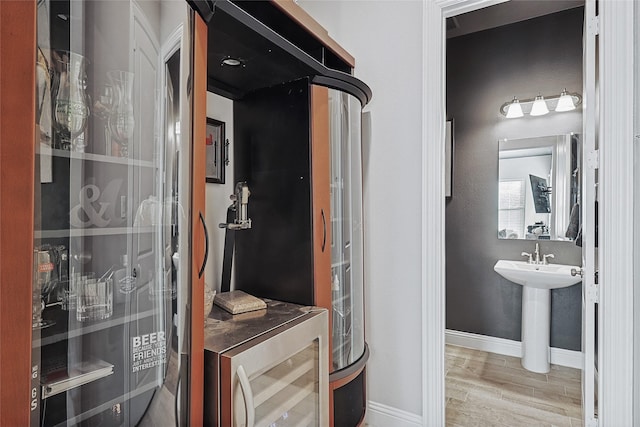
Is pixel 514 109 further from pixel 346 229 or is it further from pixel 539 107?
pixel 346 229

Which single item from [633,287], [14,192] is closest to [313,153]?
[14,192]

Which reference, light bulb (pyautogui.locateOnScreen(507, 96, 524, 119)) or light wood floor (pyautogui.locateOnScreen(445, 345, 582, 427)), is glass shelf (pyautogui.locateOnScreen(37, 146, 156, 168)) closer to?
light wood floor (pyautogui.locateOnScreen(445, 345, 582, 427))

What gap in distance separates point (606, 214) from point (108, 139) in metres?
2.04

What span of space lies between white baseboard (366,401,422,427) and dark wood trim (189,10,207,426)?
1.39 metres

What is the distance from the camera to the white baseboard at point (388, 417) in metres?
2.02

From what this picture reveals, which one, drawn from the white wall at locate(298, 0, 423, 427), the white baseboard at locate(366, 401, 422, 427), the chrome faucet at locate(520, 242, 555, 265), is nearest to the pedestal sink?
the chrome faucet at locate(520, 242, 555, 265)

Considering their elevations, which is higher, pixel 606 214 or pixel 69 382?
pixel 606 214

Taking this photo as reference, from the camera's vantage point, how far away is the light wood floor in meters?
2.28

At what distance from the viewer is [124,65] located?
0.90 metres

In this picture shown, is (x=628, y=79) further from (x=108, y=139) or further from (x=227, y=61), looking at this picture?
(x=108, y=139)

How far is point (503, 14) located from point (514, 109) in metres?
0.84

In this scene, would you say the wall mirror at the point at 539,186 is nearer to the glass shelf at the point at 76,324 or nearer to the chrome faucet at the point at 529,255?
the chrome faucet at the point at 529,255

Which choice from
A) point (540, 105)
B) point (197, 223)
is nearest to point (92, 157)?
point (197, 223)

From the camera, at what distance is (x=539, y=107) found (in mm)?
3066
